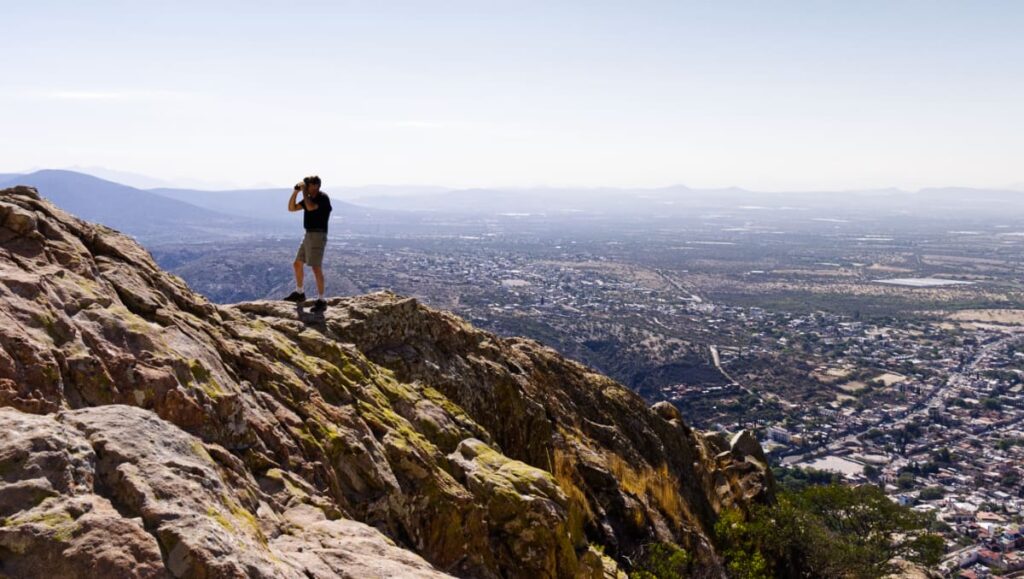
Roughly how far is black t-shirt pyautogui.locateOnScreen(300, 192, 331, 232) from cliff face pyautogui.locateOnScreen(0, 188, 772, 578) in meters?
2.13

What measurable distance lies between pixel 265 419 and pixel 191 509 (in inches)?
143

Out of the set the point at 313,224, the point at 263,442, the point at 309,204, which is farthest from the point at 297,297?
the point at 263,442

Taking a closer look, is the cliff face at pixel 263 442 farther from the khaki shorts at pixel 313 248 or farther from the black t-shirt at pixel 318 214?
the black t-shirt at pixel 318 214

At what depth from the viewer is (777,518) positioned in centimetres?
2491

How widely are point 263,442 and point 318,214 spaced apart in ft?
22.1

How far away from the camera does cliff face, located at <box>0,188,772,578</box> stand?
244 inches

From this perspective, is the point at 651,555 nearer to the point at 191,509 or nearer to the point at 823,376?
the point at 191,509

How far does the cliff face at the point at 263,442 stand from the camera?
6.20 meters

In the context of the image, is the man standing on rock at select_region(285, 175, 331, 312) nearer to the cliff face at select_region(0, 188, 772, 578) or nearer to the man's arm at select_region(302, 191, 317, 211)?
the man's arm at select_region(302, 191, 317, 211)

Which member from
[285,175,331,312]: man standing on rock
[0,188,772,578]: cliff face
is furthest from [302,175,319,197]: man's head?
[0,188,772,578]: cliff face

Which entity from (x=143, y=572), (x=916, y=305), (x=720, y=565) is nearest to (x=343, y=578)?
(x=143, y=572)

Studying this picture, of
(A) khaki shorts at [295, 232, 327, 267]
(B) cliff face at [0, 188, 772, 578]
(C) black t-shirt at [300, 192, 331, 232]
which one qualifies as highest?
(C) black t-shirt at [300, 192, 331, 232]

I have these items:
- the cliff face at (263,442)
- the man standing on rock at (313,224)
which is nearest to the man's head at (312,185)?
the man standing on rock at (313,224)

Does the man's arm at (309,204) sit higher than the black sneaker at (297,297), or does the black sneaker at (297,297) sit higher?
the man's arm at (309,204)
